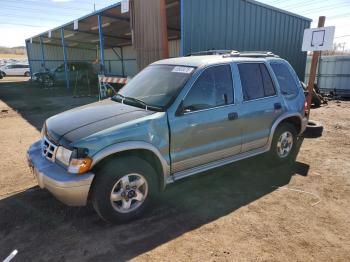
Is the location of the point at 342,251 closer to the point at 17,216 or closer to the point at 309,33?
the point at 17,216

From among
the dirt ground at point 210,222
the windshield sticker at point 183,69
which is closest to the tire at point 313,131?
the dirt ground at point 210,222

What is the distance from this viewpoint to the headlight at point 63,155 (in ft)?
9.91

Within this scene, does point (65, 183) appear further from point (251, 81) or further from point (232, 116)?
point (251, 81)

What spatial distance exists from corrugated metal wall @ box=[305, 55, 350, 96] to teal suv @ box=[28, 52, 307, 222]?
41.1 feet

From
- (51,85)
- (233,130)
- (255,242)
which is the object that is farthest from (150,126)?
(51,85)

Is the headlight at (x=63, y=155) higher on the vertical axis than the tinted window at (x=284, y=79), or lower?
lower

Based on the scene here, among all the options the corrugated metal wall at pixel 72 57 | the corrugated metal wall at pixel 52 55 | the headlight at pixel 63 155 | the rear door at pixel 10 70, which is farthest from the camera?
the rear door at pixel 10 70

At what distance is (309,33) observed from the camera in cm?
692

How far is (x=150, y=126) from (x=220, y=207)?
57.5 inches

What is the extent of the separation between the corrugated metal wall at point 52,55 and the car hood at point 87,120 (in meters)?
26.6

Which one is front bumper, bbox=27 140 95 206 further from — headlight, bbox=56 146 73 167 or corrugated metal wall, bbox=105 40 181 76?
corrugated metal wall, bbox=105 40 181 76

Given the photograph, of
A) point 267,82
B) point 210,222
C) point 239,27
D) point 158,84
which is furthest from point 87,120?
point 239,27

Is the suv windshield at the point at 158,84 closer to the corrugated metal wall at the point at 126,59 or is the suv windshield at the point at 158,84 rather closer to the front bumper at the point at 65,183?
the front bumper at the point at 65,183

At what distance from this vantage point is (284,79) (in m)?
4.84
